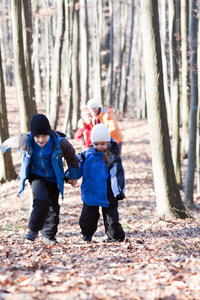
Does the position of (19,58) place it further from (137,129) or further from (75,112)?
(137,129)

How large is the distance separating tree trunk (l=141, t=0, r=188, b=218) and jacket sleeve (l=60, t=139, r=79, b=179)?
194 cm

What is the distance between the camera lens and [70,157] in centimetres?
475

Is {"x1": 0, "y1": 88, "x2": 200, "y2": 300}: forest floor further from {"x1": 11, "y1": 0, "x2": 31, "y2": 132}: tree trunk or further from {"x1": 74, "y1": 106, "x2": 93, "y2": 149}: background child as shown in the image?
{"x1": 11, "y1": 0, "x2": 31, "y2": 132}: tree trunk

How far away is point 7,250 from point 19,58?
376 centimetres

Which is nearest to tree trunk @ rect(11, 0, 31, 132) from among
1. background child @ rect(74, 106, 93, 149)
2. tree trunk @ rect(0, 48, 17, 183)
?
background child @ rect(74, 106, 93, 149)

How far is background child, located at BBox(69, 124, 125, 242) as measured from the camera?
4.90 meters

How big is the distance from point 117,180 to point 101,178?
277 mm

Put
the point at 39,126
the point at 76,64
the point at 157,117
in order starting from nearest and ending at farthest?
the point at 39,126 → the point at 157,117 → the point at 76,64

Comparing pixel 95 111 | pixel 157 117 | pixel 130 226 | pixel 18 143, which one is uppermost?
pixel 95 111

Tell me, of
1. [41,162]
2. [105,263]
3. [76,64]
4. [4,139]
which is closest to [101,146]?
[41,162]

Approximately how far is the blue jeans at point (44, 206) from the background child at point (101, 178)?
0.44 metres

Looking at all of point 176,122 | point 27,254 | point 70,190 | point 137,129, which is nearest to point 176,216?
point 27,254

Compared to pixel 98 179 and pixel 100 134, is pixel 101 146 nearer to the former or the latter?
pixel 100 134

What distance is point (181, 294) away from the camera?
2.88 metres
